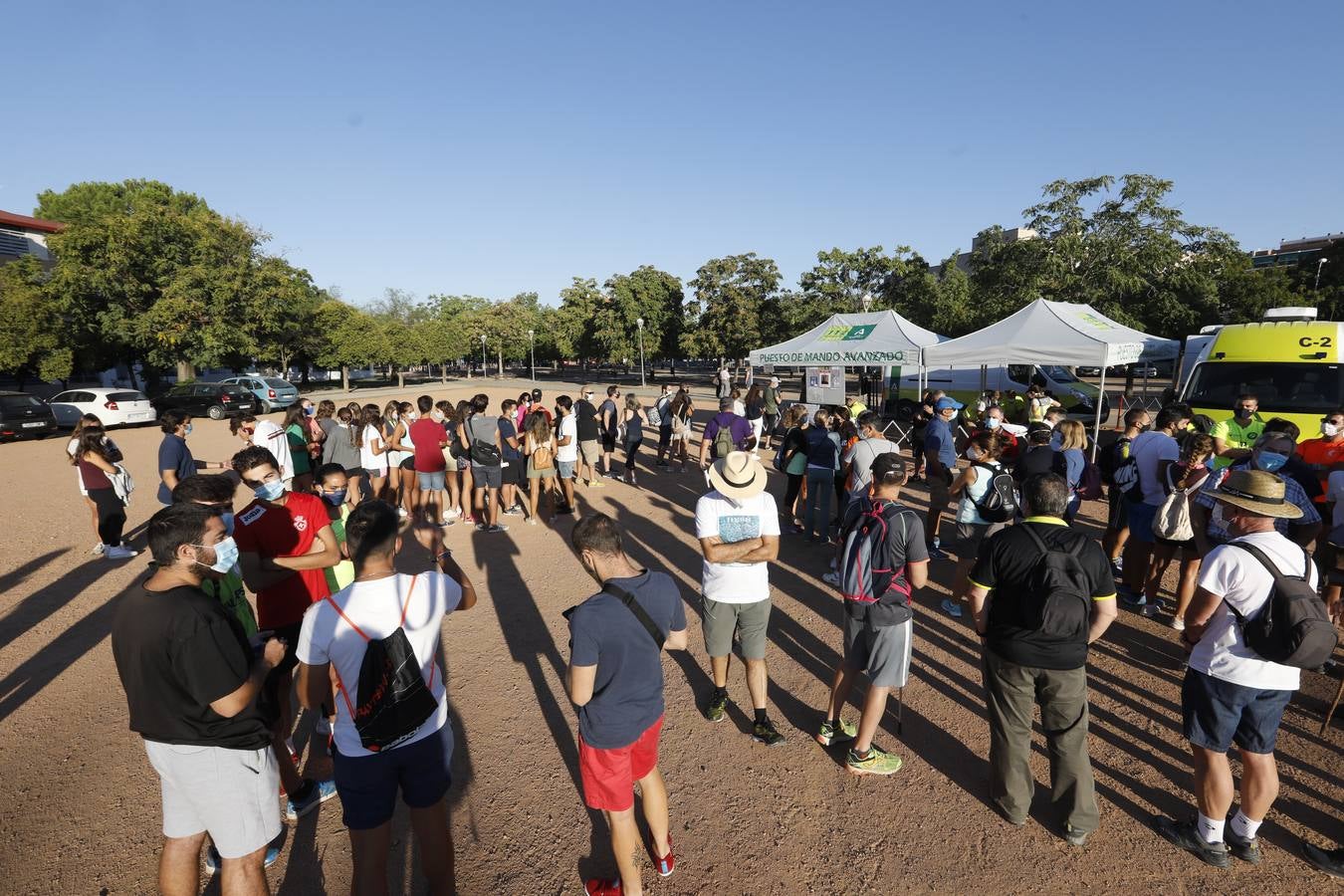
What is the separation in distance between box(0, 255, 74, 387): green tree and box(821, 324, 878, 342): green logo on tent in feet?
99.7

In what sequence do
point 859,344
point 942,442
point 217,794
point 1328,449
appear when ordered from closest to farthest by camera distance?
1. point 217,794
2. point 1328,449
3. point 942,442
4. point 859,344

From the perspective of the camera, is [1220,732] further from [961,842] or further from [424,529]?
[424,529]

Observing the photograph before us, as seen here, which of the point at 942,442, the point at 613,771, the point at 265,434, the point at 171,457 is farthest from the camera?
the point at 942,442

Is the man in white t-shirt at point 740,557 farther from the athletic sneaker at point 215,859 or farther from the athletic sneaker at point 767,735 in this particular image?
the athletic sneaker at point 215,859

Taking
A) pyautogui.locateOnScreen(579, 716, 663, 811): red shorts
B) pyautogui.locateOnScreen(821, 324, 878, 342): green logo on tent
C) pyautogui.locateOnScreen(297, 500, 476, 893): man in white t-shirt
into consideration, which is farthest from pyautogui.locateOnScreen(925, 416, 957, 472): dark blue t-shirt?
pyautogui.locateOnScreen(821, 324, 878, 342): green logo on tent

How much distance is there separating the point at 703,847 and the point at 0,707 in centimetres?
526

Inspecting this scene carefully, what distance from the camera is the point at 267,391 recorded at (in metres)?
24.8

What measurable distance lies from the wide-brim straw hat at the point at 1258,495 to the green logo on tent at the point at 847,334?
12.2 meters

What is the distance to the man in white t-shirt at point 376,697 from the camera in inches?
84.6

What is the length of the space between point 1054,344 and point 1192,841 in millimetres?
9861

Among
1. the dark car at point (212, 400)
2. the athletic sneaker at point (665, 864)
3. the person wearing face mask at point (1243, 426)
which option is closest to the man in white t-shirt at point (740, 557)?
the athletic sneaker at point (665, 864)

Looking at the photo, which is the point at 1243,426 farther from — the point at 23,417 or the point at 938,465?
the point at 23,417

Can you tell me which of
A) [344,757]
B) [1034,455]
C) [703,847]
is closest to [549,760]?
[703,847]

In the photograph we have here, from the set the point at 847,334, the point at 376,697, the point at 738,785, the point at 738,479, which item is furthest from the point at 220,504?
the point at 847,334
